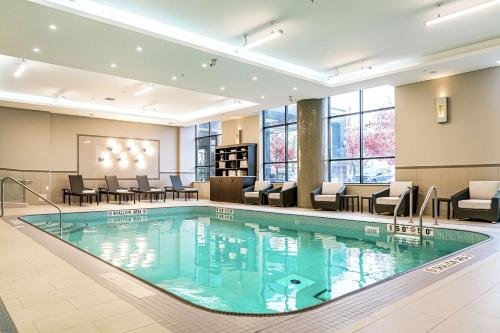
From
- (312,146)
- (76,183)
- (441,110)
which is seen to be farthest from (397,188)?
(76,183)

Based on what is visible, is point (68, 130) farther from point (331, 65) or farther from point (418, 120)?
point (418, 120)

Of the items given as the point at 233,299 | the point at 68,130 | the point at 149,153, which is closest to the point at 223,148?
the point at 149,153

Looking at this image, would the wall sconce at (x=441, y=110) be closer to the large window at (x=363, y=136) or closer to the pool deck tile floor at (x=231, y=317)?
the large window at (x=363, y=136)

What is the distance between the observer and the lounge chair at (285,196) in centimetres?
994

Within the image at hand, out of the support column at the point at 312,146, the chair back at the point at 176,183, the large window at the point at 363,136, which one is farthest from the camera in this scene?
the chair back at the point at 176,183

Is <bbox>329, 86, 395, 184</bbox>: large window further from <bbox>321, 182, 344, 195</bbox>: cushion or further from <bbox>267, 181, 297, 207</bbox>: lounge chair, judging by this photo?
<bbox>267, 181, 297, 207</bbox>: lounge chair

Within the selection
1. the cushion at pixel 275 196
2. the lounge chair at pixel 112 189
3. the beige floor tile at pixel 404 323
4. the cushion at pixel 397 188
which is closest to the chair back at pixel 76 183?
the lounge chair at pixel 112 189

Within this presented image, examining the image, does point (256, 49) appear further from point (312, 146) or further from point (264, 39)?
point (312, 146)

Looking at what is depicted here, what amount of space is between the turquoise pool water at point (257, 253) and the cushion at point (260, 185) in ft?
8.24

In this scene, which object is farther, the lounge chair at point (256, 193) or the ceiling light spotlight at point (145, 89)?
the lounge chair at point (256, 193)

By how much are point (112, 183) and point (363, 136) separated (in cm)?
844

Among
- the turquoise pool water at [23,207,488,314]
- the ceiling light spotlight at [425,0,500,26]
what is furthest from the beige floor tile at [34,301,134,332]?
the ceiling light spotlight at [425,0,500,26]

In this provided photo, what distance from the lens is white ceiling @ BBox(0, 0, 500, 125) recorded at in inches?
193

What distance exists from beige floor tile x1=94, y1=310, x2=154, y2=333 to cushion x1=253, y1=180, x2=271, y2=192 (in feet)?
29.4
